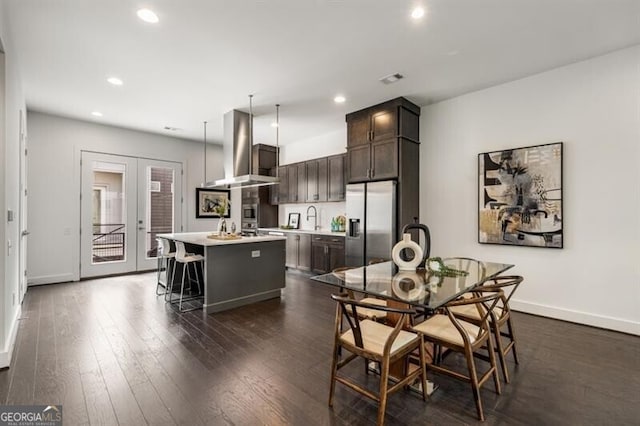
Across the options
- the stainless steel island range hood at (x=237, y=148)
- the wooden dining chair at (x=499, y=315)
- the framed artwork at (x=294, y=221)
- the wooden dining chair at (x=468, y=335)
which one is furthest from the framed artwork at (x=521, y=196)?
the framed artwork at (x=294, y=221)

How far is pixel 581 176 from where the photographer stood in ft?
11.3

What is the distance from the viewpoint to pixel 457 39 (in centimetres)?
299

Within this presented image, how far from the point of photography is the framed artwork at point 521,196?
3590 millimetres

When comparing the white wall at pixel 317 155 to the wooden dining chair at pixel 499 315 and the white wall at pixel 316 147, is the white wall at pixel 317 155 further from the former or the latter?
the wooden dining chair at pixel 499 315

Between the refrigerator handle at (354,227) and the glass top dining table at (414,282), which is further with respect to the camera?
the refrigerator handle at (354,227)

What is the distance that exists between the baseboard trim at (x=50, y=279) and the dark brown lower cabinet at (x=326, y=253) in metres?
4.41

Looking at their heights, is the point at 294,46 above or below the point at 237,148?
above

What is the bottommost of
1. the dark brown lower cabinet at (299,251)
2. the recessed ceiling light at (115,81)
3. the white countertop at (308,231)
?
the dark brown lower cabinet at (299,251)

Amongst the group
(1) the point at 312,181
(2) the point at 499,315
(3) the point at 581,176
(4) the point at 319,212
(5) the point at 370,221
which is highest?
(1) the point at 312,181

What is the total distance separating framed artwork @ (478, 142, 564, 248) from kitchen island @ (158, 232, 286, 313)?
2.93 meters

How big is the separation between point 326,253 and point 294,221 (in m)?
1.73

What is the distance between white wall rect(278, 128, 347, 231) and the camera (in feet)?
20.7

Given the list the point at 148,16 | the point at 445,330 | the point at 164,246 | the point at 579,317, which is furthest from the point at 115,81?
the point at 579,317

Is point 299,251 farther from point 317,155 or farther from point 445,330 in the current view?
point 445,330
